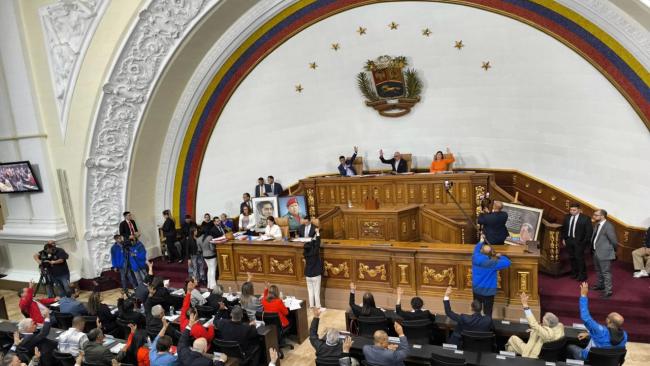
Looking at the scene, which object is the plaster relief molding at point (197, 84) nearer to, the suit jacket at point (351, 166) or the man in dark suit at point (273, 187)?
the man in dark suit at point (273, 187)

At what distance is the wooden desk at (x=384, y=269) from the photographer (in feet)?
22.1

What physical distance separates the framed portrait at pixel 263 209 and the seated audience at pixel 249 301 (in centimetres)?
464

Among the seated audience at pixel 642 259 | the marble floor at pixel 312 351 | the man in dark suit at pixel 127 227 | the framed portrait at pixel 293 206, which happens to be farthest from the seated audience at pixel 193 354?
the seated audience at pixel 642 259

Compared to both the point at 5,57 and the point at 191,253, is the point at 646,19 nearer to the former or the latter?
the point at 191,253

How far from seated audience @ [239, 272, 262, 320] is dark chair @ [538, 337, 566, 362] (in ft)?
11.4

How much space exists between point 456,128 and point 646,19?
4.60m

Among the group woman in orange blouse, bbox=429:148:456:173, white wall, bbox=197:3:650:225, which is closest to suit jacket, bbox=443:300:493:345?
white wall, bbox=197:3:650:225

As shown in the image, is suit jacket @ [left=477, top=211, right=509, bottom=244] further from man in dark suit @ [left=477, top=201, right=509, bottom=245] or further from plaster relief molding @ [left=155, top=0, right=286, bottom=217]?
plaster relief molding @ [left=155, top=0, right=286, bottom=217]

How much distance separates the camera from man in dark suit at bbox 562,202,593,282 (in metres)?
7.14

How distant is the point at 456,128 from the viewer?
11.1 metres

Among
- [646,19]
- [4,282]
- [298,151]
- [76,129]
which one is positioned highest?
[646,19]

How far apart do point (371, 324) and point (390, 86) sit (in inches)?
283

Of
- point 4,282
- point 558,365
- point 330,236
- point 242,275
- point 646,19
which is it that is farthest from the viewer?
point 4,282

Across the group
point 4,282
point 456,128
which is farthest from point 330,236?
point 4,282
